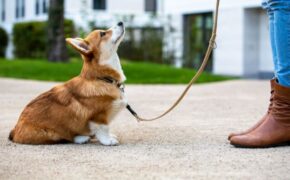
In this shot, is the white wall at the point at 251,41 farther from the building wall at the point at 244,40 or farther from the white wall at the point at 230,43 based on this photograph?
the white wall at the point at 230,43

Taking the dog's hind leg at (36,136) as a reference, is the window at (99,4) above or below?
above

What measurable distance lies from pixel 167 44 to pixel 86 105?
1707 centimetres

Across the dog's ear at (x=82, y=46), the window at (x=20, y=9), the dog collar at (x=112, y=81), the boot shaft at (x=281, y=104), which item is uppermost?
the window at (x=20, y=9)

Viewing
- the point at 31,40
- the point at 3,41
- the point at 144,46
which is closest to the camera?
the point at 144,46

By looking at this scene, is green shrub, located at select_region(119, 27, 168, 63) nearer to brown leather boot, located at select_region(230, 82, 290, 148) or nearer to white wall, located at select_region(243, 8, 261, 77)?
white wall, located at select_region(243, 8, 261, 77)

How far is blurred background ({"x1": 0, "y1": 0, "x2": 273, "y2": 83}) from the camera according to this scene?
14.0 m

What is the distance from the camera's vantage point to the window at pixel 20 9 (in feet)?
102

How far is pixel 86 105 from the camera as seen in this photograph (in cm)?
430

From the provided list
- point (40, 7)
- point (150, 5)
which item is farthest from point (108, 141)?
point (40, 7)

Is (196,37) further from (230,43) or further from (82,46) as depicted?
(82,46)

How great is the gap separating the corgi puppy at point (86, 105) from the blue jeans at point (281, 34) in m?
1.13

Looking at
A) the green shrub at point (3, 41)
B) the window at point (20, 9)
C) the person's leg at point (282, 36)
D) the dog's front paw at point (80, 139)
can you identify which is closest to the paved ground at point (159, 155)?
the dog's front paw at point (80, 139)

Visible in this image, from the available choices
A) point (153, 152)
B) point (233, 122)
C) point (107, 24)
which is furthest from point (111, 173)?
point (107, 24)

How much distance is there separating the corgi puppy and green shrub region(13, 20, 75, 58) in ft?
62.3
